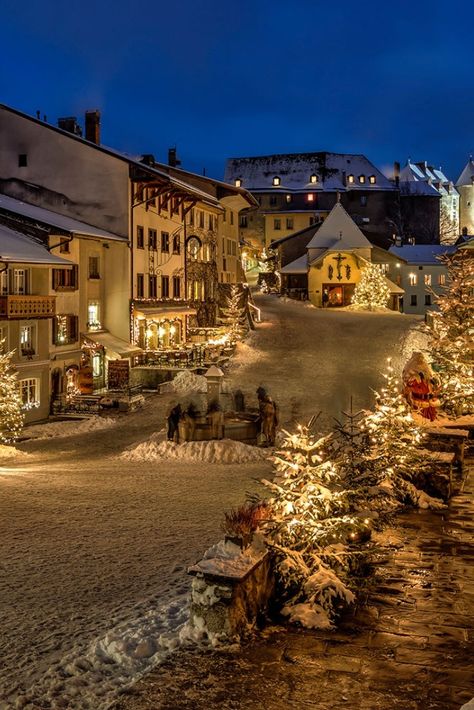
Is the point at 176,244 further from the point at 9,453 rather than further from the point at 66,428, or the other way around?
the point at 9,453

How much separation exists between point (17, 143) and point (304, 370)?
71.6 feet

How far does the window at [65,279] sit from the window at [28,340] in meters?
2.97

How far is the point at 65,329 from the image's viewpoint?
121ft

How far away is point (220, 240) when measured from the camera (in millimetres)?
60062

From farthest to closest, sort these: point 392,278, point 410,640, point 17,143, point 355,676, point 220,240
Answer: point 392,278 → point 220,240 → point 17,143 → point 410,640 → point 355,676

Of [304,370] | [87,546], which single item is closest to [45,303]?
[304,370]

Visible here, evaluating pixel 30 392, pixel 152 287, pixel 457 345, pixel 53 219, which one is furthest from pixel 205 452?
pixel 152 287

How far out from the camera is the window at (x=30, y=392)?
32.9 meters

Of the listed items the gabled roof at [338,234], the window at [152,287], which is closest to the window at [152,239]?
the window at [152,287]

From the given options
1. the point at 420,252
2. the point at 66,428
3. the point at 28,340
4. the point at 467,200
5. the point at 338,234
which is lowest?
the point at 66,428

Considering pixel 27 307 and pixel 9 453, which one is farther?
pixel 27 307

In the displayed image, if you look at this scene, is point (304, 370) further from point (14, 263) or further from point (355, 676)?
point (355, 676)

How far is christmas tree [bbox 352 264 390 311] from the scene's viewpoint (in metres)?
60.4

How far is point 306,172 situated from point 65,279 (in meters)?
70.1
